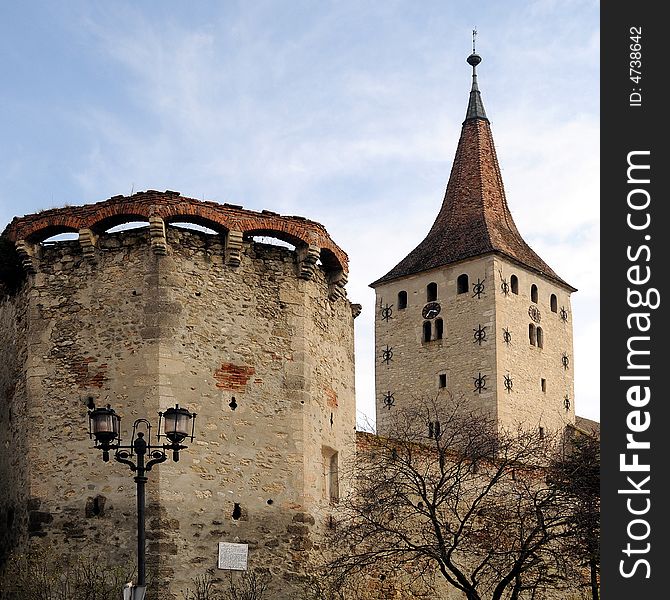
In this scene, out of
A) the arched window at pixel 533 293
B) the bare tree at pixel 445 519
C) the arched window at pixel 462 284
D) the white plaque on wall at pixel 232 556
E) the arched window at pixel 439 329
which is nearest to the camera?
the white plaque on wall at pixel 232 556

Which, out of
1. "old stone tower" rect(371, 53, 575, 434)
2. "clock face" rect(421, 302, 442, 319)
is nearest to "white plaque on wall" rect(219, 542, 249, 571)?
"old stone tower" rect(371, 53, 575, 434)

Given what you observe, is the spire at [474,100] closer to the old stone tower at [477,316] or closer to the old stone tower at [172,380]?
the old stone tower at [477,316]

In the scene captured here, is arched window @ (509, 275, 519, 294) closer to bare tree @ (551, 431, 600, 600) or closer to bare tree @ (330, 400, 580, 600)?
bare tree @ (330, 400, 580, 600)

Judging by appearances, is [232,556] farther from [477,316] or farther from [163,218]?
[477,316]

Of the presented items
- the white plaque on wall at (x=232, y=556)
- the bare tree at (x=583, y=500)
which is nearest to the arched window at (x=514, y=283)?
the bare tree at (x=583, y=500)

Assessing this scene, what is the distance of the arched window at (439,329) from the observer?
163 feet

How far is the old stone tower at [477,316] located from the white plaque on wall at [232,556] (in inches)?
1040

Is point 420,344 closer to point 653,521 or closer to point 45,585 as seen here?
point 45,585

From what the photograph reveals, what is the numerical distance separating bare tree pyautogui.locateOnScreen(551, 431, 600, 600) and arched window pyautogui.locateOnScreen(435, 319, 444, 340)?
23851mm

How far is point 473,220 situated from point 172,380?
31.0m

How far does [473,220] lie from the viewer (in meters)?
50.5

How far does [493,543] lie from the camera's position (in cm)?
2203

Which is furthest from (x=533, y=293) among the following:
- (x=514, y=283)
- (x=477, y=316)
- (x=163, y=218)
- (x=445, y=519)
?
(x=163, y=218)

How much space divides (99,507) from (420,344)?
99.9ft
